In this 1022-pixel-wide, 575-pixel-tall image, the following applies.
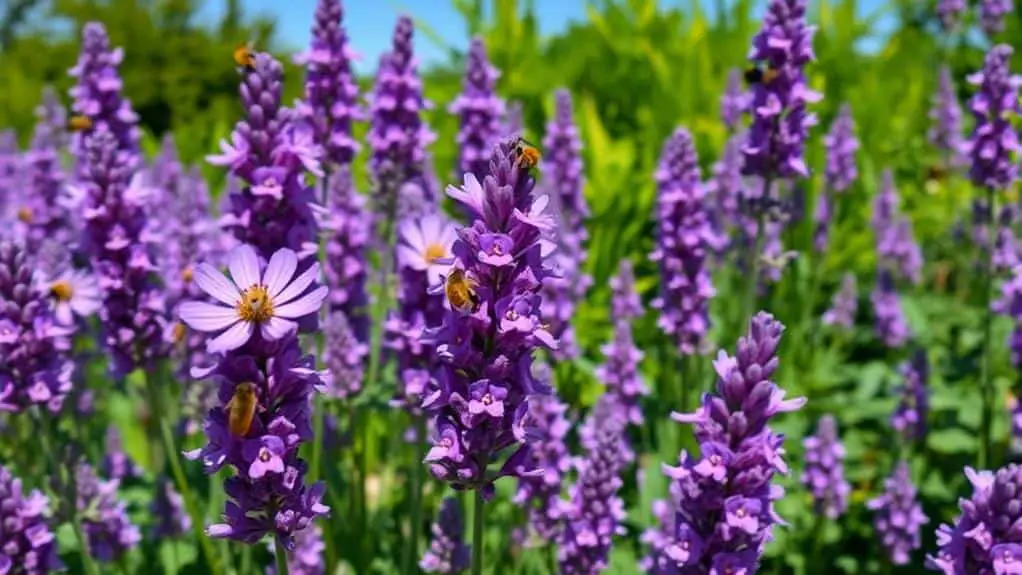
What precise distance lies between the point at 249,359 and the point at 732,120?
4.41 meters

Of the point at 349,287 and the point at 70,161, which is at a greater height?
the point at 70,161

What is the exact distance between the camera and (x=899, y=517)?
13.6ft

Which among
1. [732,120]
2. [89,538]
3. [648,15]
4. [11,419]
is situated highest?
[648,15]

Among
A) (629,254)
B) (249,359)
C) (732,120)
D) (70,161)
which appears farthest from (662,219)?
(70,161)

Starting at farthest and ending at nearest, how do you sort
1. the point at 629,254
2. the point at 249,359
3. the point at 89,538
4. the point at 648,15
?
the point at 648,15
the point at 629,254
the point at 89,538
the point at 249,359

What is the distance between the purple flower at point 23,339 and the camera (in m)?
2.88

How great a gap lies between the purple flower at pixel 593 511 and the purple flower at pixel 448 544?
330 mm

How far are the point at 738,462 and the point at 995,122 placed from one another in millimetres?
2745

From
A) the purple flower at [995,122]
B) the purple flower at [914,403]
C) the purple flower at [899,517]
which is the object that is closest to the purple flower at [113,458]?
the purple flower at [899,517]

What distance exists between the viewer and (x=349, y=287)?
420 centimetres

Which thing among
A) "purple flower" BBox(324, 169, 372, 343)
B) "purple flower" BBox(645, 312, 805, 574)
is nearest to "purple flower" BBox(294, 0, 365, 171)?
"purple flower" BBox(324, 169, 372, 343)

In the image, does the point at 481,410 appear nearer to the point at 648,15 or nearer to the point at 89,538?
the point at 89,538

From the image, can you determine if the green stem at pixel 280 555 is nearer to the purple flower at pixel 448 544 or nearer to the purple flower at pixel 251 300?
the purple flower at pixel 251 300

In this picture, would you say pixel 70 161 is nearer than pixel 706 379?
No
